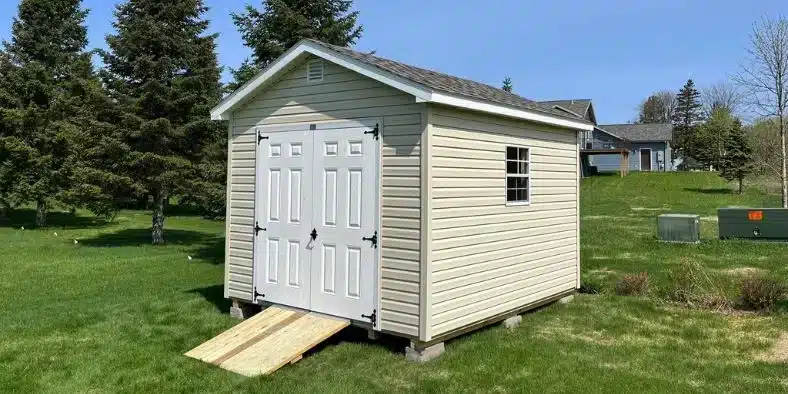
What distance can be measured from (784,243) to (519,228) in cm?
1021

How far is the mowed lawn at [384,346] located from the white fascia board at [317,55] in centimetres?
274

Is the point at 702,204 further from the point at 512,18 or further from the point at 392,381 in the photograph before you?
the point at 392,381

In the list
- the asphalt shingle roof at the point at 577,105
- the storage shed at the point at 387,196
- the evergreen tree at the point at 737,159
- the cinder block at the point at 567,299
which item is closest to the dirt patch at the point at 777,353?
the storage shed at the point at 387,196

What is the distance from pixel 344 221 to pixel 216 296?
374 centimetres

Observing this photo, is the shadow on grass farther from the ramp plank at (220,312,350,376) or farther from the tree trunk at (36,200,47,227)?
the ramp plank at (220,312,350,376)

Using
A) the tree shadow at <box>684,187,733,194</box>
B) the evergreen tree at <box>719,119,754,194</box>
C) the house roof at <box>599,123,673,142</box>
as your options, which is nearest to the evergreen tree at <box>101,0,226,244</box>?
the tree shadow at <box>684,187,733,194</box>

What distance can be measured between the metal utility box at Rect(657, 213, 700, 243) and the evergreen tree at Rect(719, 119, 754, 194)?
19754 mm

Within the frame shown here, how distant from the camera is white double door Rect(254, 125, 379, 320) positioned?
6.26 m

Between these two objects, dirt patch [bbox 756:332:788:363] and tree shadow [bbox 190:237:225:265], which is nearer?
dirt patch [bbox 756:332:788:363]

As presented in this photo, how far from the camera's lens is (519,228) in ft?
24.2

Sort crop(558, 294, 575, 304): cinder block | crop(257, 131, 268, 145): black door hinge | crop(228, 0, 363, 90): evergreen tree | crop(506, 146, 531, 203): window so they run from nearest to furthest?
crop(506, 146, 531, 203): window < crop(257, 131, 268, 145): black door hinge < crop(558, 294, 575, 304): cinder block < crop(228, 0, 363, 90): evergreen tree

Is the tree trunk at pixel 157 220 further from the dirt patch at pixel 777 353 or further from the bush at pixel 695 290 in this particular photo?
the dirt patch at pixel 777 353

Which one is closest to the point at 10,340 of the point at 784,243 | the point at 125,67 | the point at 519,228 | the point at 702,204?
the point at 519,228

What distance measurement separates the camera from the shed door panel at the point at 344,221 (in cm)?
621
